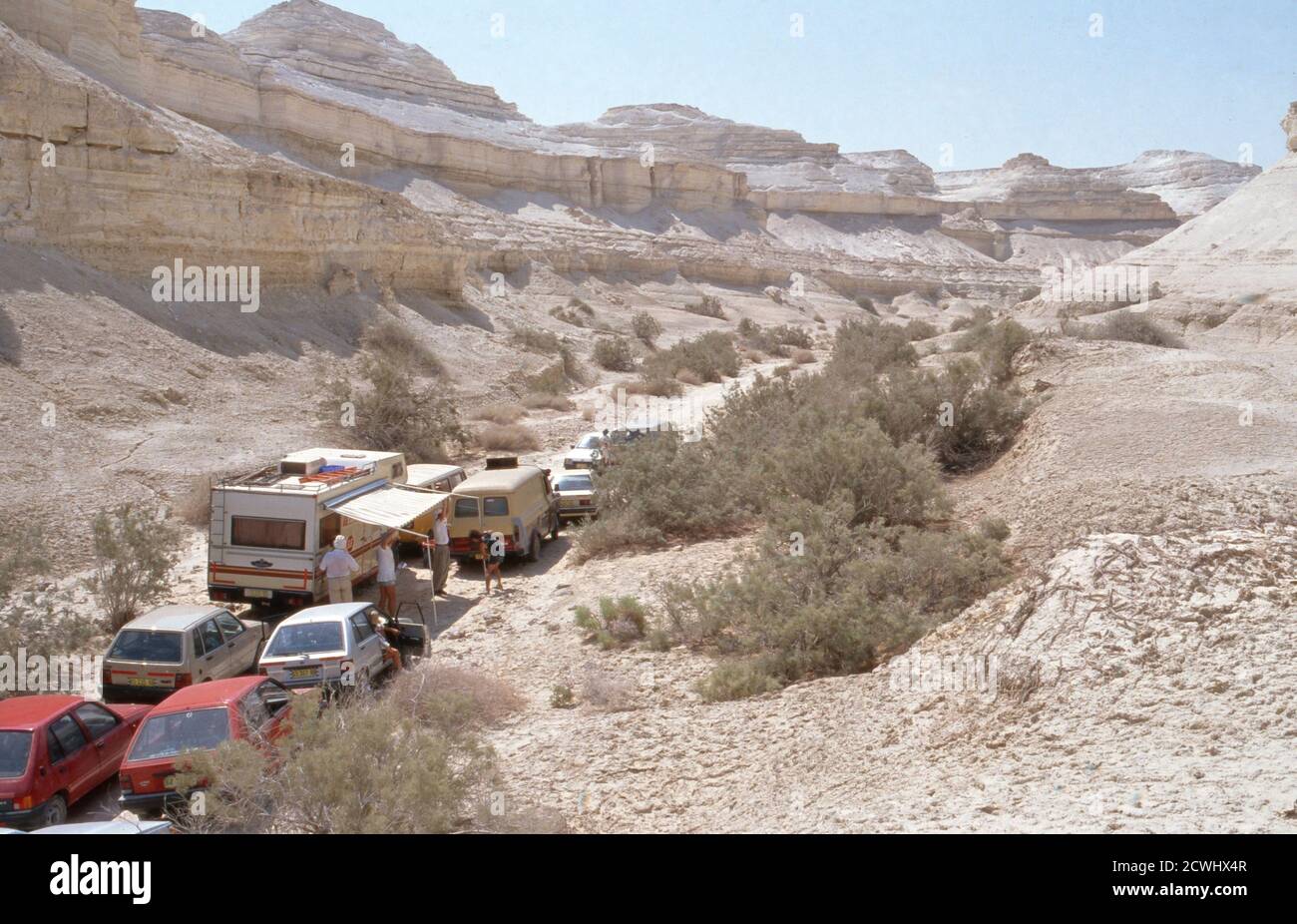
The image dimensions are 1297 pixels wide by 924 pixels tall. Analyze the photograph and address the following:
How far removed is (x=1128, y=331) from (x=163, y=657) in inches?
871

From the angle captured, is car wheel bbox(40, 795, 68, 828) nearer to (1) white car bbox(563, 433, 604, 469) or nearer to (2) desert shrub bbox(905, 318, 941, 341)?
(1) white car bbox(563, 433, 604, 469)

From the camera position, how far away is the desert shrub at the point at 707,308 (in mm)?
58000

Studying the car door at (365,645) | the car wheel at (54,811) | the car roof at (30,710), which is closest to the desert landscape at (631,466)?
the car wheel at (54,811)

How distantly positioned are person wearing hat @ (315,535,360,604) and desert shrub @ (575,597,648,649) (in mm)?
2989

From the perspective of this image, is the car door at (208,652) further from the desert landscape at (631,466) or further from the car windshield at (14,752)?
the car windshield at (14,752)

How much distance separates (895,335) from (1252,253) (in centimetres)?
1332

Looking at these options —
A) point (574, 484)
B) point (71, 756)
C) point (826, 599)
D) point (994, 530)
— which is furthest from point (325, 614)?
point (574, 484)

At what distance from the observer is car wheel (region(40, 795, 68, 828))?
7.02 m

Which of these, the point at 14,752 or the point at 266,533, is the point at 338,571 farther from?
the point at 14,752

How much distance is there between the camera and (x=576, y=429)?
88.9ft

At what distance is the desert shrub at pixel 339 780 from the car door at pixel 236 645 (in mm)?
3394

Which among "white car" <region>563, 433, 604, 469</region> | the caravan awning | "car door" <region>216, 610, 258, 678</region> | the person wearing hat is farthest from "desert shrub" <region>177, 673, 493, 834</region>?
"white car" <region>563, 433, 604, 469</region>

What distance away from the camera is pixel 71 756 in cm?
745
